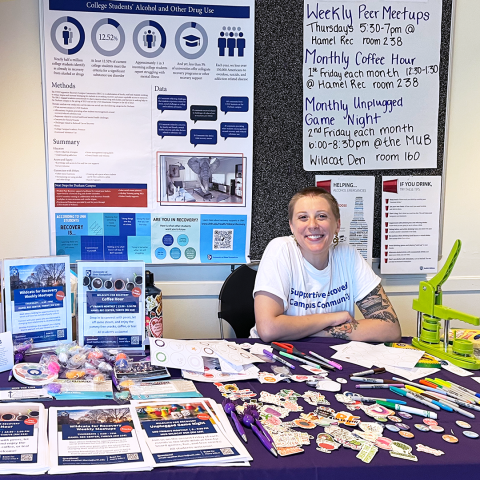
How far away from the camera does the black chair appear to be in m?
2.46

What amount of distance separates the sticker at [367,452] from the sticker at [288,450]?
0.40ft

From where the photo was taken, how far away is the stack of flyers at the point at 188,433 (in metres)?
1.00

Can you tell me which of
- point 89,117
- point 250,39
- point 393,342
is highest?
point 250,39

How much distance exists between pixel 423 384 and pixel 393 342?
451 millimetres

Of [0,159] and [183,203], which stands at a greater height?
[0,159]

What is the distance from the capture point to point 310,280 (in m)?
2.10

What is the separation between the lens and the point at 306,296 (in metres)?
2.06

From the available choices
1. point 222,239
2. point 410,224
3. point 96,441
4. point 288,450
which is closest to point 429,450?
point 288,450

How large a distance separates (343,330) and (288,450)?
2.89 ft

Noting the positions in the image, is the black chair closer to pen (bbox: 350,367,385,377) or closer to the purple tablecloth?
pen (bbox: 350,367,385,377)

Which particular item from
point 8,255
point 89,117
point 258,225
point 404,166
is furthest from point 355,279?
point 8,255

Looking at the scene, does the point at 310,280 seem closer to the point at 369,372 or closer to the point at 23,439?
the point at 369,372

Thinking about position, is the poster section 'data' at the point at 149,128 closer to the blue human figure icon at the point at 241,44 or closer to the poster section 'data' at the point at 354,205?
the blue human figure icon at the point at 241,44

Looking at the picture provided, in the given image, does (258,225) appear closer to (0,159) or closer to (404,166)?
(404,166)
